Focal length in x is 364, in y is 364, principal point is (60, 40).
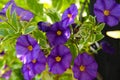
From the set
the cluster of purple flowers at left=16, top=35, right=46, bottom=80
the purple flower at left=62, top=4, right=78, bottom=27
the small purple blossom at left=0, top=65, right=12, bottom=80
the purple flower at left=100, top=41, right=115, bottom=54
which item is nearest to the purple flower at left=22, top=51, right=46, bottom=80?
the cluster of purple flowers at left=16, top=35, right=46, bottom=80

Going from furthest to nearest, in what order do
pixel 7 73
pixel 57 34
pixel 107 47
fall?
pixel 7 73
pixel 107 47
pixel 57 34

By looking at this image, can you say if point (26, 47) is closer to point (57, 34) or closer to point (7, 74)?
point (57, 34)

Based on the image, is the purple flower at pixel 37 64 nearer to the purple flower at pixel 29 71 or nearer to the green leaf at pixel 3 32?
the purple flower at pixel 29 71

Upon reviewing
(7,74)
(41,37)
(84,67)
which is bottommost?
(7,74)

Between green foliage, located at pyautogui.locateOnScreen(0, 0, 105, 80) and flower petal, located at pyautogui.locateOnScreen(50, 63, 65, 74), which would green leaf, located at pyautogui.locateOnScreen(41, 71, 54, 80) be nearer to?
green foliage, located at pyautogui.locateOnScreen(0, 0, 105, 80)

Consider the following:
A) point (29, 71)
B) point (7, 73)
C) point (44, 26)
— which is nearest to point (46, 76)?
point (29, 71)

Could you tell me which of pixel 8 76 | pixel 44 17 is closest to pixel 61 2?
pixel 44 17

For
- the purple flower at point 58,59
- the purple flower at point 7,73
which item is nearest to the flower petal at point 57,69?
the purple flower at point 58,59
